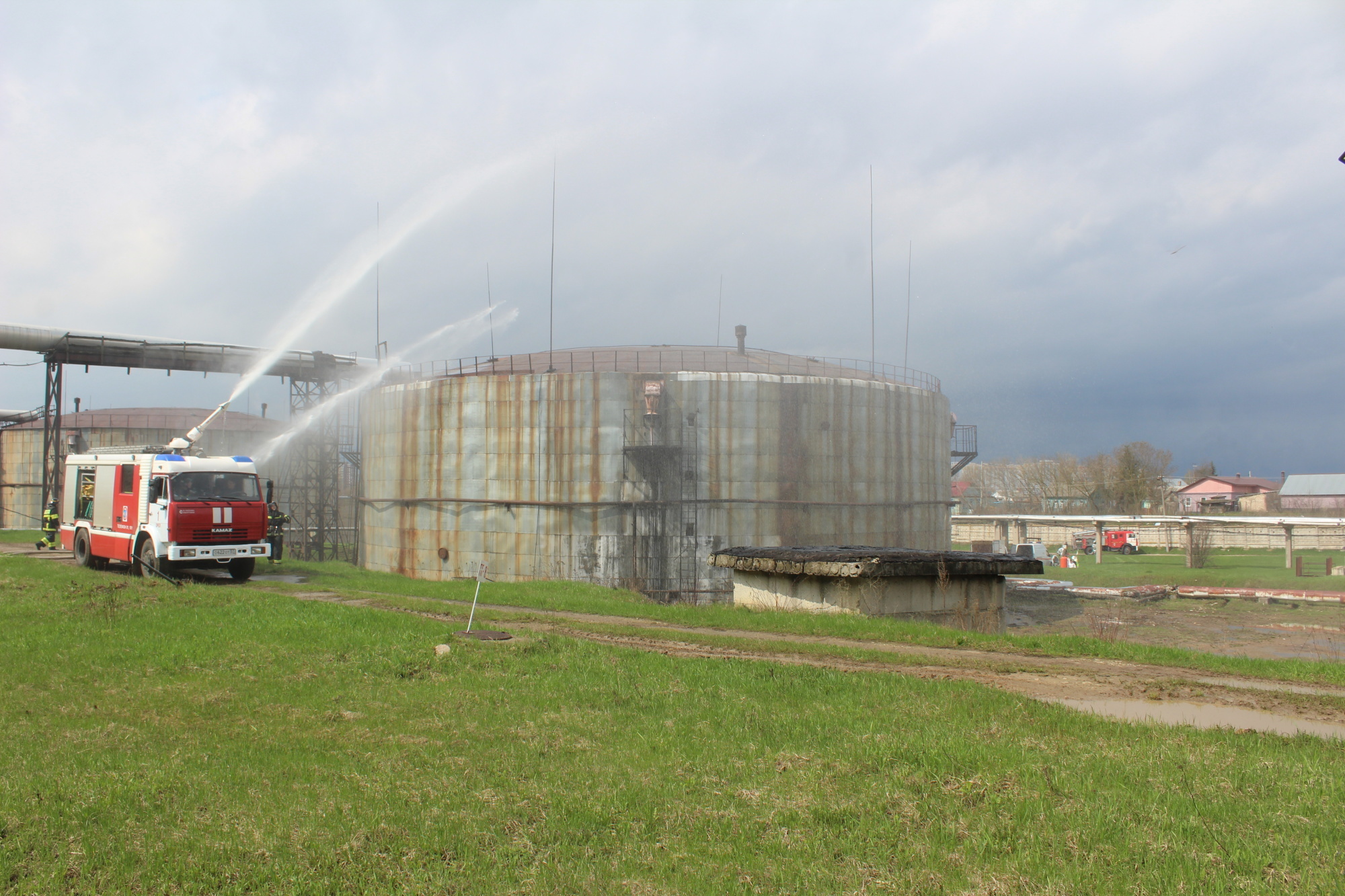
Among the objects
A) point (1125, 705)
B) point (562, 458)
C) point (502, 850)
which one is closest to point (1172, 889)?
point (502, 850)

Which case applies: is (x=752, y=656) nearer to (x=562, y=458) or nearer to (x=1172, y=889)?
(x=1172, y=889)

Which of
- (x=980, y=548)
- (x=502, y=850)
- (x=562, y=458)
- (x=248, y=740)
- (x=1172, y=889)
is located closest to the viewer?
(x=1172, y=889)

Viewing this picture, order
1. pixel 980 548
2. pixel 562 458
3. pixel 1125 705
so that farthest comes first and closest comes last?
1. pixel 980 548
2. pixel 562 458
3. pixel 1125 705

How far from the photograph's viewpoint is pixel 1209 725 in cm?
902

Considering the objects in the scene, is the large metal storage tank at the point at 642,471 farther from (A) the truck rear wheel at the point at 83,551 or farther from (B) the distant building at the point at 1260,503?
(B) the distant building at the point at 1260,503

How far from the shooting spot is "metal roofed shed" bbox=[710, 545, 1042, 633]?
A: 18.5m

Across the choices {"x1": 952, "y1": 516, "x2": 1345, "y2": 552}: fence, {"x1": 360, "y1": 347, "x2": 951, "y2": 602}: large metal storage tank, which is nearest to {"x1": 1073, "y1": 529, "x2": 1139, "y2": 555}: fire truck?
{"x1": 952, "y1": 516, "x2": 1345, "y2": 552}: fence

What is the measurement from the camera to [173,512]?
65.7 feet

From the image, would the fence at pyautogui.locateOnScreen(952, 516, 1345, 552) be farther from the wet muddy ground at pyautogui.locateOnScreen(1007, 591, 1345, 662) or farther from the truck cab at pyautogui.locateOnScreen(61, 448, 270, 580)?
the truck cab at pyautogui.locateOnScreen(61, 448, 270, 580)

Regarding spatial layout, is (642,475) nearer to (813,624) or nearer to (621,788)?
(813,624)

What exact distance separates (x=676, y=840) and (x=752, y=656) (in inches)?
291

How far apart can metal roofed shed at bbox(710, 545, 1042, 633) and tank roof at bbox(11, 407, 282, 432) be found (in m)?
44.2

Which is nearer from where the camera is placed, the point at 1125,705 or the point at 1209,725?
the point at 1209,725

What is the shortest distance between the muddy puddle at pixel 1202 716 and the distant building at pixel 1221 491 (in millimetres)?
105194
